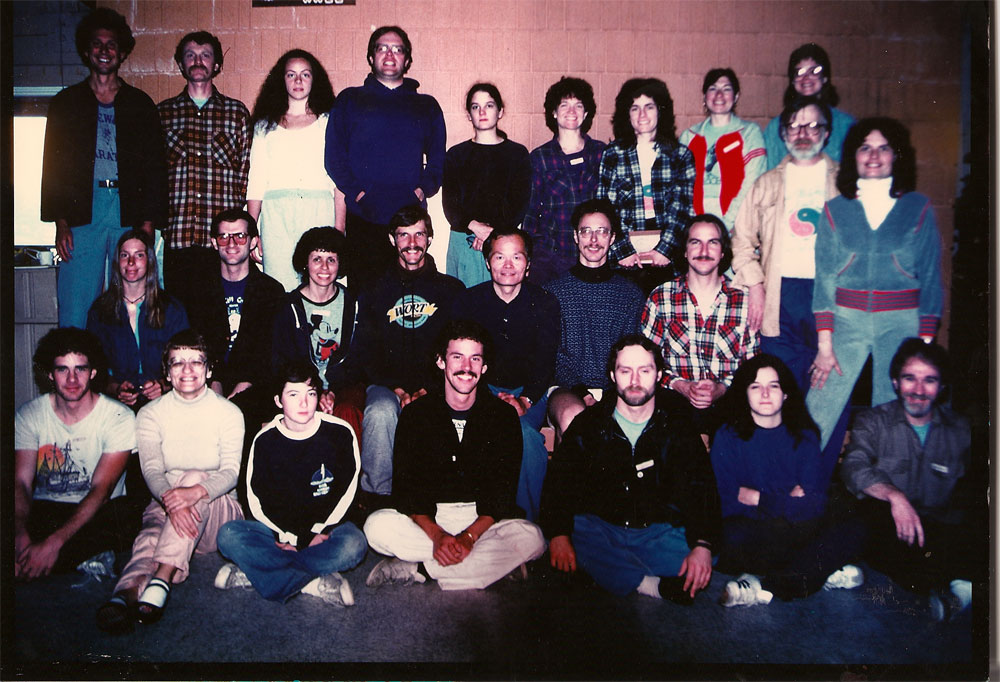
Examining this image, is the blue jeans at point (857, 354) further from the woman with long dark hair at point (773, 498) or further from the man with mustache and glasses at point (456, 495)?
the man with mustache and glasses at point (456, 495)

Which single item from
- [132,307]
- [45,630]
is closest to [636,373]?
[132,307]

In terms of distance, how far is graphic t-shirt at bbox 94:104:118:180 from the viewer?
3.07 meters

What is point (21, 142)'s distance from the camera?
9.86 ft

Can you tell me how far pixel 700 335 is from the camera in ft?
10.2

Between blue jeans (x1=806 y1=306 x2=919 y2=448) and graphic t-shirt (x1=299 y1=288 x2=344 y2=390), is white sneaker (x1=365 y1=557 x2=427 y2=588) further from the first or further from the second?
blue jeans (x1=806 y1=306 x2=919 y2=448)

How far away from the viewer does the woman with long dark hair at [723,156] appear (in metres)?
3.16

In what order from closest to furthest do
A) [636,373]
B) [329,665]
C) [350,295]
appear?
[329,665], [636,373], [350,295]

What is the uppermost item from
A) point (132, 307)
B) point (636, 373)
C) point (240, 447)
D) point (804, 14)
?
point (804, 14)

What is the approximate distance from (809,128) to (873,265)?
66cm

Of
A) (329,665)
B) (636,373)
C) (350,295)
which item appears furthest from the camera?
(350,295)

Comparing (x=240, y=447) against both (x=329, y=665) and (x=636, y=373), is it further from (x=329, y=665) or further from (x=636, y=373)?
(x=636, y=373)

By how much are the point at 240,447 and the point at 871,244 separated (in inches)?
111

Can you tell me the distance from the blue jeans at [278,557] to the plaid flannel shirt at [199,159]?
129cm

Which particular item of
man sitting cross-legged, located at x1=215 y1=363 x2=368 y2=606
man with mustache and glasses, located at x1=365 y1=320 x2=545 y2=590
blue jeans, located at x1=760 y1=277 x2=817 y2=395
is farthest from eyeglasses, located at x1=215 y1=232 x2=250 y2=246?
blue jeans, located at x1=760 y1=277 x2=817 y2=395
